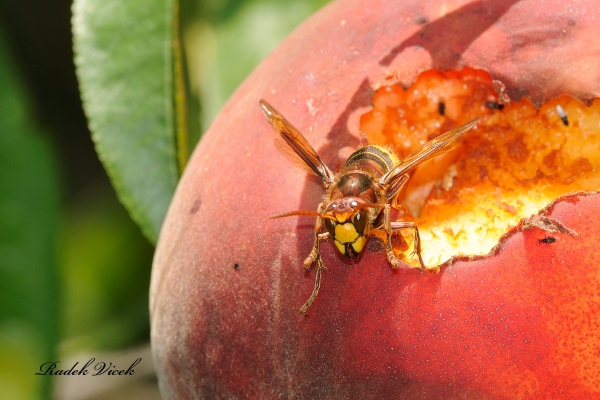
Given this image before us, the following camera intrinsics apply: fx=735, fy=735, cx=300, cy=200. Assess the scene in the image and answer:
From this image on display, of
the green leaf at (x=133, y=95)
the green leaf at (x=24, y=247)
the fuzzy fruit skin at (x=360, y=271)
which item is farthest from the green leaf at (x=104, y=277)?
the fuzzy fruit skin at (x=360, y=271)

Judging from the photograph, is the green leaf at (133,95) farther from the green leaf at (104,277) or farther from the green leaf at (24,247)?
the green leaf at (104,277)

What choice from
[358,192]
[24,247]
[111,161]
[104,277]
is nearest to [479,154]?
[358,192]

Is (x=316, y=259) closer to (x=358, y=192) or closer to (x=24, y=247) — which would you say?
(x=358, y=192)

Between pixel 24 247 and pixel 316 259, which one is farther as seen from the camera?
pixel 24 247

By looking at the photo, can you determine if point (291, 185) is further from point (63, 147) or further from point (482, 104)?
point (63, 147)

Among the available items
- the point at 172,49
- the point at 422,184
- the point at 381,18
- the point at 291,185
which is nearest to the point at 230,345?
the point at 291,185

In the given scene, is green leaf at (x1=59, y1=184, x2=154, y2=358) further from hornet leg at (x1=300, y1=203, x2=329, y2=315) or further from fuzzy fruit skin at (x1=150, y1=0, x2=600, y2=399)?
hornet leg at (x1=300, y1=203, x2=329, y2=315)
